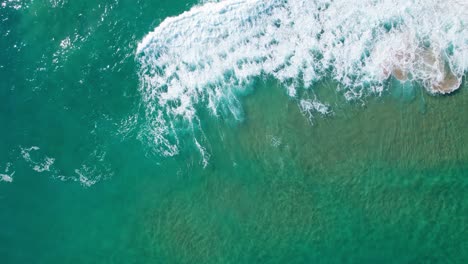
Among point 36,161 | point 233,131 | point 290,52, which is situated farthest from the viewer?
point 36,161

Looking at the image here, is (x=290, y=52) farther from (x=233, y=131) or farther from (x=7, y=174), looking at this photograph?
(x=7, y=174)

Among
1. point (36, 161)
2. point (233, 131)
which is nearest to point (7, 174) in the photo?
point (36, 161)

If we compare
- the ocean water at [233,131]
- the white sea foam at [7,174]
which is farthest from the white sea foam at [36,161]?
the white sea foam at [7,174]

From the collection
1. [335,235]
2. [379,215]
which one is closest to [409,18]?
[379,215]

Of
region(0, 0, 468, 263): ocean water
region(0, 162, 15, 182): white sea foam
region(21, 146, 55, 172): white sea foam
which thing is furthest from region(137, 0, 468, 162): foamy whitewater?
region(0, 162, 15, 182): white sea foam

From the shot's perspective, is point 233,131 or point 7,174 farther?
point 7,174

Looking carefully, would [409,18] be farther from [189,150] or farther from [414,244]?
[189,150]
